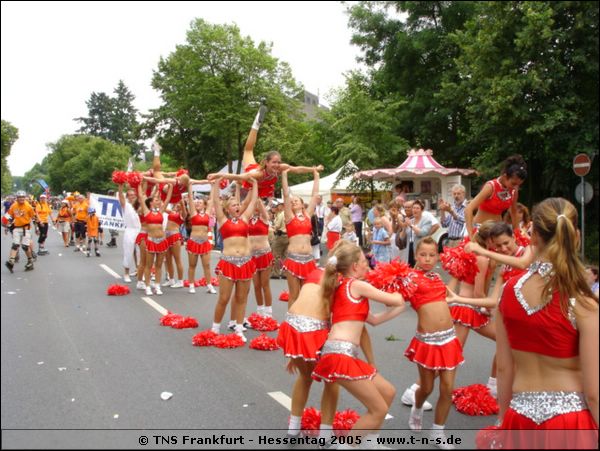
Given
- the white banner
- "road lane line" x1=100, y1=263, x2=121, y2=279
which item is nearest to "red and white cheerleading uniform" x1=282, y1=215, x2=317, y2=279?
"road lane line" x1=100, y1=263, x2=121, y2=279

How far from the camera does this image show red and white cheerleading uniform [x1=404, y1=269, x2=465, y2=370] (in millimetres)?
3893

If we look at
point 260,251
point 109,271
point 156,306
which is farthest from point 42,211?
point 260,251

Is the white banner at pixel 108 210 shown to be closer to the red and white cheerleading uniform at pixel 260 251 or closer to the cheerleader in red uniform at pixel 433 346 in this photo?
the red and white cheerleading uniform at pixel 260 251

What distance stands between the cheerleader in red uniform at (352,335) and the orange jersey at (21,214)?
1257cm

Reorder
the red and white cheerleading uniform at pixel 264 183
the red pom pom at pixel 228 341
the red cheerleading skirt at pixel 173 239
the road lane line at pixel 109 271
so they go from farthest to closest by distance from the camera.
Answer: the road lane line at pixel 109 271, the red cheerleading skirt at pixel 173 239, the red and white cheerleading uniform at pixel 264 183, the red pom pom at pixel 228 341

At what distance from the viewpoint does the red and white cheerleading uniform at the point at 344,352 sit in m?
3.47

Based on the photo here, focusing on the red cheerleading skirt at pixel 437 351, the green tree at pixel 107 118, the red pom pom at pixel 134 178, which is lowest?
the red cheerleading skirt at pixel 437 351

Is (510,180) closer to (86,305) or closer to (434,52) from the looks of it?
(86,305)

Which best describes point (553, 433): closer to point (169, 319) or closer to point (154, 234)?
point (169, 319)

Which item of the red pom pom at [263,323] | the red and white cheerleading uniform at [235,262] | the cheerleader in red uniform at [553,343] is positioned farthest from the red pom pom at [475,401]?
the red pom pom at [263,323]

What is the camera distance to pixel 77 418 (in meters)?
4.40

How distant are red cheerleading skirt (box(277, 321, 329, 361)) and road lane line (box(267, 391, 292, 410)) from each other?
1.09 metres

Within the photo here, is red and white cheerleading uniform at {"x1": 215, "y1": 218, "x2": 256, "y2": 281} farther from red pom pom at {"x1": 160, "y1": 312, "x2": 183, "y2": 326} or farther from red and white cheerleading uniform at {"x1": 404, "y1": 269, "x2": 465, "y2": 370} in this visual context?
red and white cheerleading uniform at {"x1": 404, "y1": 269, "x2": 465, "y2": 370}

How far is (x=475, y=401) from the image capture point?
4547 millimetres
